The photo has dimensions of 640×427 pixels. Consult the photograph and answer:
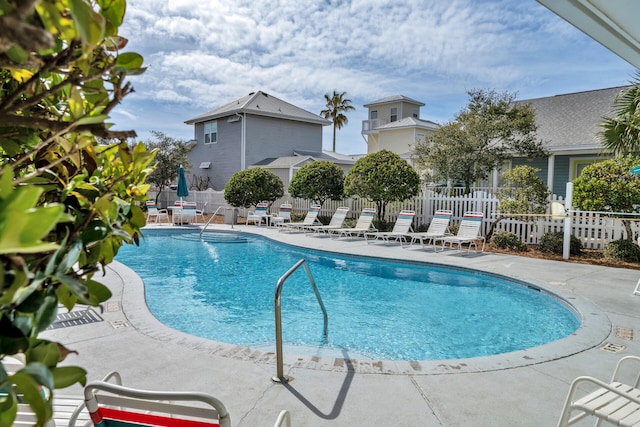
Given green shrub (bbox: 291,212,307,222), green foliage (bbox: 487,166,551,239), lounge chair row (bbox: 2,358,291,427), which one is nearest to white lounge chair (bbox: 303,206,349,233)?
green shrub (bbox: 291,212,307,222)

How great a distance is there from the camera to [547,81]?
20.8 m

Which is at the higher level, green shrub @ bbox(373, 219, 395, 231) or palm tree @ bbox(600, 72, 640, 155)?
palm tree @ bbox(600, 72, 640, 155)

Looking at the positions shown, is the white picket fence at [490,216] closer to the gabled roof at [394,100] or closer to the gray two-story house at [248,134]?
the gray two-story house at [248,134]

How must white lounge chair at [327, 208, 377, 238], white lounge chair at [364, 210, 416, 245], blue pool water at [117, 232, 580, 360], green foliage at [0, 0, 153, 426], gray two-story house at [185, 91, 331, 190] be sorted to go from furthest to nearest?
gray two-story house at [185, 91, 331, 190] < white lounge chair at [327, 208, 377, 238] < white lounge chair at [364, 210, 416, 245] < blue pool water at [117, 232, 580, 360] < green foliage at [0, 0, 153, 426]

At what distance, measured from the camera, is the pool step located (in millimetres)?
15305

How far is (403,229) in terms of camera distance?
13.4m

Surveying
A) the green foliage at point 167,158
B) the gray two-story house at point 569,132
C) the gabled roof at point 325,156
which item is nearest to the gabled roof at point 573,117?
the gray two-story house at point 569,132

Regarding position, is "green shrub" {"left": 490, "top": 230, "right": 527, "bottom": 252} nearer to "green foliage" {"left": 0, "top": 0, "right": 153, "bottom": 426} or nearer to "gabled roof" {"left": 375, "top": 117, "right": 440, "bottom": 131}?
"green foliage" {"left": 0, "top": 0, "right": 153, "bottom": 426}

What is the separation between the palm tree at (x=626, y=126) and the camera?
958 cm

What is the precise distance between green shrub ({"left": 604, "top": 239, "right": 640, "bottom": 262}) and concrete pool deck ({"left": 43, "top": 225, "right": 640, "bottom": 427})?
5.26 metres

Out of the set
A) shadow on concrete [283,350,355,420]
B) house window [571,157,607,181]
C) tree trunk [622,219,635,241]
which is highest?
house window [571,157,607,181]

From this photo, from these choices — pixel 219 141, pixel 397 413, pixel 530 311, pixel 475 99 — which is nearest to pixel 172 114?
pixel 219 141

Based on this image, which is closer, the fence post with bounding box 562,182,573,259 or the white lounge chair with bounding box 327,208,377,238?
the fence post with bounding box 562,182,573,259

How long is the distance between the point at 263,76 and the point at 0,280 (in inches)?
1038
